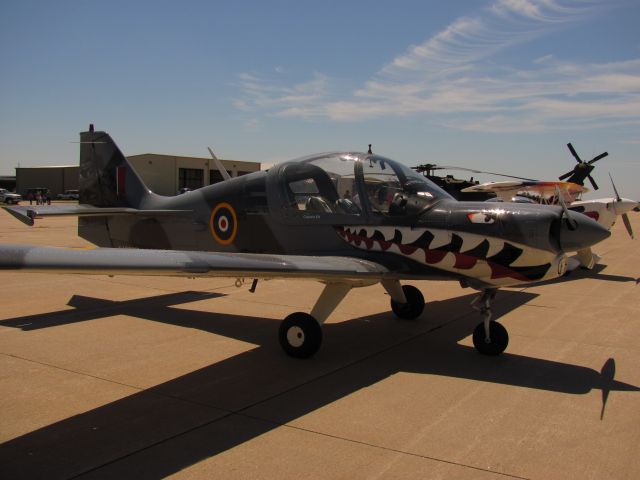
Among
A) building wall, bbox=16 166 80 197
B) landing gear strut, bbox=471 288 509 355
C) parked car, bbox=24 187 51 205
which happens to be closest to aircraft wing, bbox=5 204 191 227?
landing gear strut, bbox=471 288 509 355

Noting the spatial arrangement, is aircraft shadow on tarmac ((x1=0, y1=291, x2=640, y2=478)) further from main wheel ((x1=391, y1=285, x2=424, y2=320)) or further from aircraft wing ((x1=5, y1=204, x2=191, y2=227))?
aircraft wing ((x1=5, y1=204, x2=191, y2=227))

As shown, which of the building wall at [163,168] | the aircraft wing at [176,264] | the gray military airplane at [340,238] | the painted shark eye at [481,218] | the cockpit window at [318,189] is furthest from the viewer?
the building wall at [163,168]

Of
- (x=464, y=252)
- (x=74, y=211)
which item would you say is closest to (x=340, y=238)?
(x=464, y=252)

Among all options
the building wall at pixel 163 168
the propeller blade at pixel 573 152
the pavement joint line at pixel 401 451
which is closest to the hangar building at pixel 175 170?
the building wall at pixel 163 168

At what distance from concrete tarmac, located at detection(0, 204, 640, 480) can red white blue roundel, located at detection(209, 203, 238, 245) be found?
1171 mm

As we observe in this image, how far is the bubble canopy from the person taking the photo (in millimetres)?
6223

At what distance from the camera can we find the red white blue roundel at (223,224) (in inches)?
289

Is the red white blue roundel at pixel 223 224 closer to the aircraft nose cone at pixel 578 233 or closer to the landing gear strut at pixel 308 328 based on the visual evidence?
the landing gear strut at pixel 308 328

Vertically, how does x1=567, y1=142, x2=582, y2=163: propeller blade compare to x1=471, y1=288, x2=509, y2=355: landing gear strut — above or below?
above

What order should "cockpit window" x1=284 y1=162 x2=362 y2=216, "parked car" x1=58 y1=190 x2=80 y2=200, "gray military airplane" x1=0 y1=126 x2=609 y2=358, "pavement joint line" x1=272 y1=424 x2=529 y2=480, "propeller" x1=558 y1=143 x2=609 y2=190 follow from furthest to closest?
1. "parked car" x1=58 y1=190 x2=80 y2=200
2. "propeller" x1=558 y1=143 x2=609 y2=190
3. "cockpit window" x1=284 y1=162 x2=362 y2=216
4. "gray military airplane" x1=0 y1=126 x2=609 y2=358
5. "pavement joint line" x1=272 y1=424 x2=529 y2=480

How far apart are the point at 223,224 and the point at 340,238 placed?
1.98 metres

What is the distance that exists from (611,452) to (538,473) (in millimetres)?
686

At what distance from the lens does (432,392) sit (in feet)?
15.4

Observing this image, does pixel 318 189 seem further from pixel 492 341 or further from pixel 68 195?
pixel 68 195
